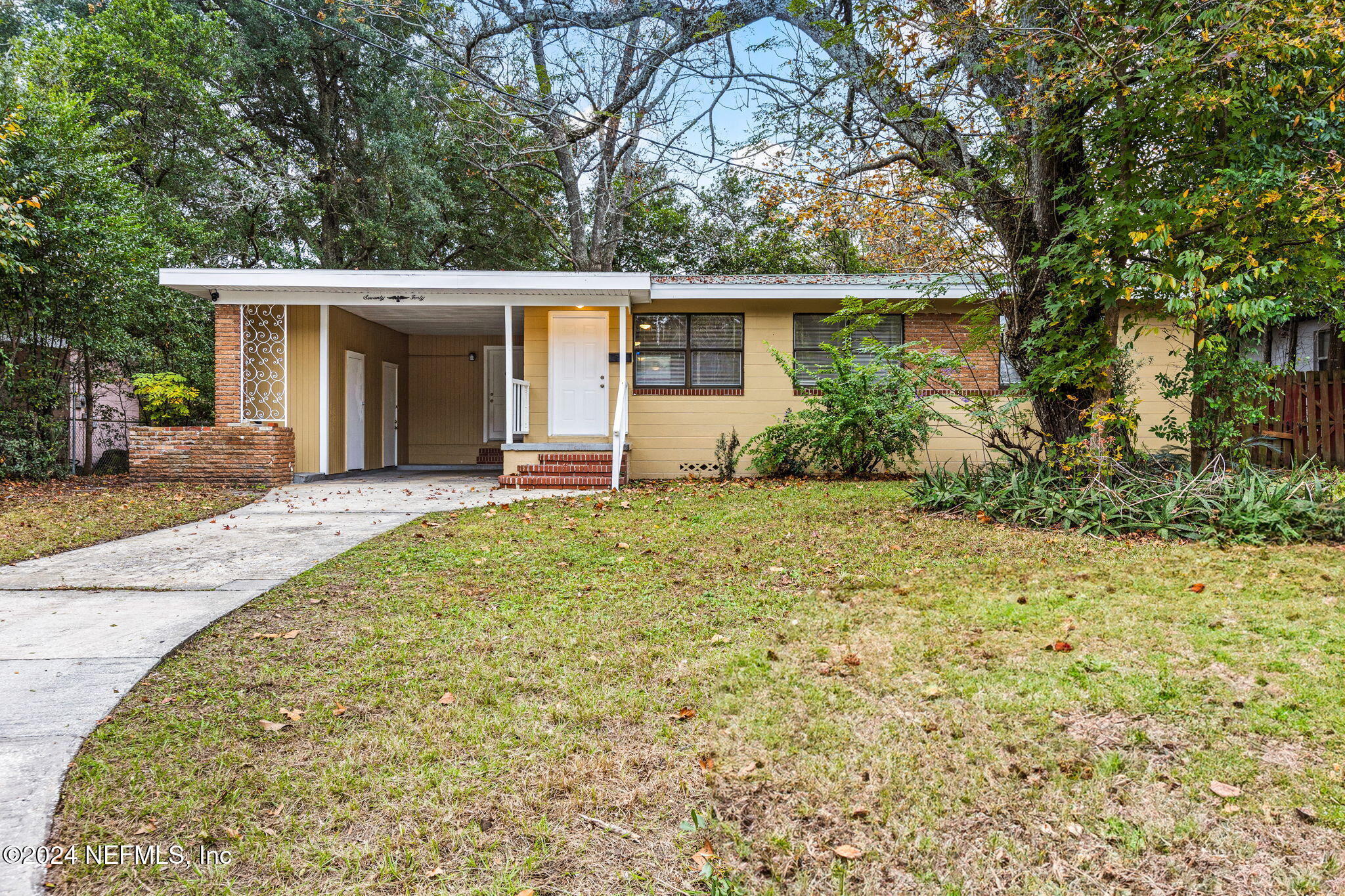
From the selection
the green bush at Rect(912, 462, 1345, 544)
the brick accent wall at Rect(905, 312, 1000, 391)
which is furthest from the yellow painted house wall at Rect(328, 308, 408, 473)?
the green bush at Rect(912, 462, 1345, 544)

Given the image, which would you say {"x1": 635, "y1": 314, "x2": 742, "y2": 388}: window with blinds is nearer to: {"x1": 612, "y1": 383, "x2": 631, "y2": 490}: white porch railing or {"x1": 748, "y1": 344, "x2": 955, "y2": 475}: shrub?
{"x1": 748, "y1": 344, "x2": 955, "y2": 475}: shrub

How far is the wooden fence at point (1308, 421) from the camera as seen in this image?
9.94m

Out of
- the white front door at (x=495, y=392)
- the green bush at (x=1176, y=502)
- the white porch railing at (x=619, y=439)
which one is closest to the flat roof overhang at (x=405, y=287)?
the white porch railing at (x=619, y=439)

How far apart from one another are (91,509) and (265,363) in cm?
430

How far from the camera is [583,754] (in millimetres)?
2404

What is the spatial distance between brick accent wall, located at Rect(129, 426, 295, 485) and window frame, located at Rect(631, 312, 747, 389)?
535cm

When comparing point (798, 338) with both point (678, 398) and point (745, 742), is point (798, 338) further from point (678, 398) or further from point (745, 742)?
point (745, 742)

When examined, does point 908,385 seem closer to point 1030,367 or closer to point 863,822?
point 1030,367

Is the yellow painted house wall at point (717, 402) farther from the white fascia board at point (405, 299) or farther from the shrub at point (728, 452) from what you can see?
the white fascia board at point (405, 299)

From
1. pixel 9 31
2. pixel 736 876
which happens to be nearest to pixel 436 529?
pixel 736 876

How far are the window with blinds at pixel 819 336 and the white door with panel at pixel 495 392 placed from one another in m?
6.19

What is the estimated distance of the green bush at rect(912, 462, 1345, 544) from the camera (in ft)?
18.5

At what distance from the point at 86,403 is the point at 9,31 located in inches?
410

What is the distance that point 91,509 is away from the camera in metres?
7.48
